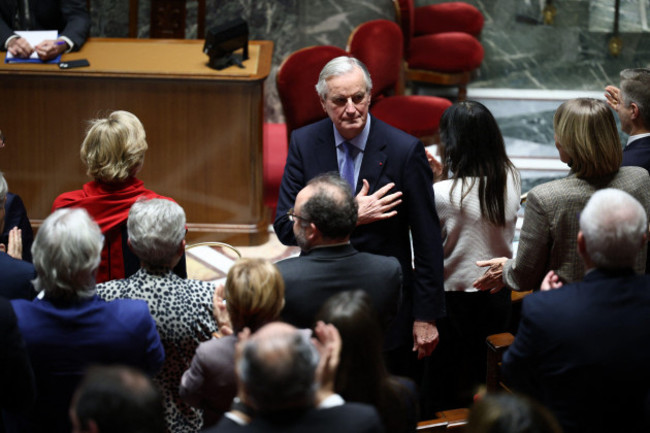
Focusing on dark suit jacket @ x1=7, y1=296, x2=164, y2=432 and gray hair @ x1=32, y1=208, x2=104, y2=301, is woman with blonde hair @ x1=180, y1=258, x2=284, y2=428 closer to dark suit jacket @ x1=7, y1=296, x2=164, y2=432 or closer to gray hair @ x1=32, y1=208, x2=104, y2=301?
dark suit jacket @ x1=7, y1=296, x2=164, y2=432

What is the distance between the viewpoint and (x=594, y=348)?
1.95 m

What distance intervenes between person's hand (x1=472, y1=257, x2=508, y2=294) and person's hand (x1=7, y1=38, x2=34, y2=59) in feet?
9.96

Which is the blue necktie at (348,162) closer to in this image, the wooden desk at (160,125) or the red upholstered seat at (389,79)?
the wooden desk at (160,125)

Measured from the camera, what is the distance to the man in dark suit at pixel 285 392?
158 cm

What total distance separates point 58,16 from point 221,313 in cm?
349

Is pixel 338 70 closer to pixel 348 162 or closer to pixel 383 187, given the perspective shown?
pixel 348 162

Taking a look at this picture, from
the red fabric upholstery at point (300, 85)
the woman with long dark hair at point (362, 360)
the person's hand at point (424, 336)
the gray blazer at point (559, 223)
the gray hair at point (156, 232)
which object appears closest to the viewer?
the woman with long dark hair at point (362, 360)

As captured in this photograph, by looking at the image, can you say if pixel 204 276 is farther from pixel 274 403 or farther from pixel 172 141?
pixel 274 403

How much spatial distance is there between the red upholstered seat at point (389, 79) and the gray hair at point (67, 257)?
356 cm

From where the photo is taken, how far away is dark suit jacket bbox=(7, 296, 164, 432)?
6.61 feet

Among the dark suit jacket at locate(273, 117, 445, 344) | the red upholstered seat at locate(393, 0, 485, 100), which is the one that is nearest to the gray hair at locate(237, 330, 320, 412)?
the dark suit jacket at locate(273, 117, 445, 344)

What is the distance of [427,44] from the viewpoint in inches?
251

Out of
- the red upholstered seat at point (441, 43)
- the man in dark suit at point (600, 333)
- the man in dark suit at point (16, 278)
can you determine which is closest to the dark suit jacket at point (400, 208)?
the man in dark suit at point (600, 333)

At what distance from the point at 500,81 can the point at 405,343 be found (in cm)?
487
